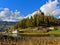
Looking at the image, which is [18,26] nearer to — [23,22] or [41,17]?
[23,22]

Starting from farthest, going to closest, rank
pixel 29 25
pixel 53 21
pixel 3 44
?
pixel 53 21 < pixel 29 25 < pixel 3 44

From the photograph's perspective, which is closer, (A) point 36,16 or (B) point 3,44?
(B) point 3,44

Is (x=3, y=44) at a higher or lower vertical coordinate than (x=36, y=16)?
lower

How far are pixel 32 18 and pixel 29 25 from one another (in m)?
12.5

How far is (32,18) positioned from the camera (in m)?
171

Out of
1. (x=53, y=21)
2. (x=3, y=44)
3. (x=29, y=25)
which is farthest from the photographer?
(x=53, y=21)

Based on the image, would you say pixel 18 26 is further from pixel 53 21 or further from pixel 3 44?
pixel 3 44

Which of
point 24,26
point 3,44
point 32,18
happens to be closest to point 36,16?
point 32,18

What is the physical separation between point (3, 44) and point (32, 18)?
492 feet

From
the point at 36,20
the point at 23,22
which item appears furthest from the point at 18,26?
the point at 36,20

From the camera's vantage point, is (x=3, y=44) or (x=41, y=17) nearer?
(x=3, y=44)

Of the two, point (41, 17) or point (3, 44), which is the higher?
point (41, 17)

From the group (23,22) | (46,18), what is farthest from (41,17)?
(23,22)

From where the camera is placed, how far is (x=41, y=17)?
546 feet
